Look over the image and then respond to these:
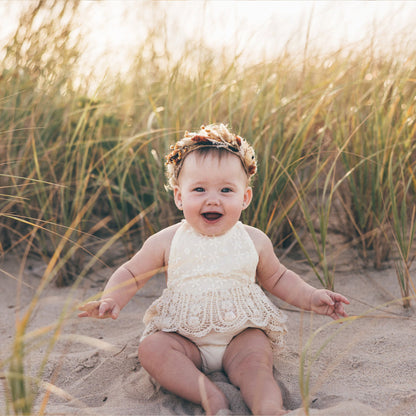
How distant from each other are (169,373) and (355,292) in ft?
3.90

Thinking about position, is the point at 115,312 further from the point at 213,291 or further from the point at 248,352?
the point at 248,352

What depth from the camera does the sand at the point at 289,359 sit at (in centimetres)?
157

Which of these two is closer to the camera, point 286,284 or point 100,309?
point 100,309

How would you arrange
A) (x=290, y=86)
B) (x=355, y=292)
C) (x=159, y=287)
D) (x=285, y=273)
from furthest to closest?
(x=290, y=86) → (x=159, y=287) → (x=355, y=292) → (x=285, y=273)

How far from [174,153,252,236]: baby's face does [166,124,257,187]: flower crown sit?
3 cm

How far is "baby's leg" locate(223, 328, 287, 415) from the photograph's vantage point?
4.85 ft

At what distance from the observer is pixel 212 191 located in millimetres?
1768

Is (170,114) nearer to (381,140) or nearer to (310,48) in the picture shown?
(310,48)

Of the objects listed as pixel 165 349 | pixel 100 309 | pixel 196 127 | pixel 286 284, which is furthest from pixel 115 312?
pixel 196 127

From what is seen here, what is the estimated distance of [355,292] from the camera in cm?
247

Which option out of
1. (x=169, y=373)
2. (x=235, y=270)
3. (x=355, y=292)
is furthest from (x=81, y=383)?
(x=355, y=292)

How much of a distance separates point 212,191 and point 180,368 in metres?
0.59

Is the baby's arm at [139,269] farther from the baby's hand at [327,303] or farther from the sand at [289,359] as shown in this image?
the baby's hand at [327,303]

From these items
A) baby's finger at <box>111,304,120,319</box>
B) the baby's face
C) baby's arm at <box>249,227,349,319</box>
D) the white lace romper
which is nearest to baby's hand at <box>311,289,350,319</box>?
baby's arm at <box>249,227,349,319</box>
